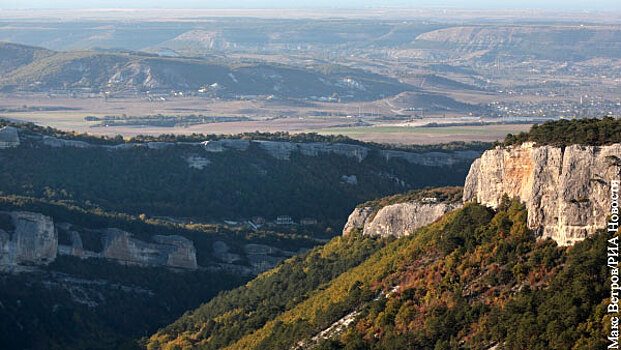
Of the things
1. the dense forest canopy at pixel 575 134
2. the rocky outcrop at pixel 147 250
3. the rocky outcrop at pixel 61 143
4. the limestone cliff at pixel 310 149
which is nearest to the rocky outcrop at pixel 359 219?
the rocky outcrop at pixel 147 250

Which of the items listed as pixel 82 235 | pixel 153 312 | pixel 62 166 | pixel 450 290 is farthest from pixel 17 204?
pixel 450 290

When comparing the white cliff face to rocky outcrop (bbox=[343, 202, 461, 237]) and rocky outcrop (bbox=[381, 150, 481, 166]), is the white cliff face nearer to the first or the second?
rocky outcrop (bbox=[343, 202, 461, 237])

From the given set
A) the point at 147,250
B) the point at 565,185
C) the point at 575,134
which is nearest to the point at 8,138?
the point at 147,250

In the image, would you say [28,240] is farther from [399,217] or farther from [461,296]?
[461,296]

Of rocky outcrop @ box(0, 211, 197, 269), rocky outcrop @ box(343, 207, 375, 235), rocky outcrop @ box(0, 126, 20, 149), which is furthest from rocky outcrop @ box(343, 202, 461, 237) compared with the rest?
rocky outcrop @ box(0, 126, 20, 149)

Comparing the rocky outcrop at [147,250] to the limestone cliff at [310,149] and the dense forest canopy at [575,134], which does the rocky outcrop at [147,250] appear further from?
the dense forest canopy at [575,134]

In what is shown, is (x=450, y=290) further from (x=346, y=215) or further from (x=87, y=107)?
(x=87, y=107)
